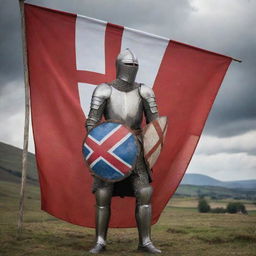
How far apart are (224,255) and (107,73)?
338cm

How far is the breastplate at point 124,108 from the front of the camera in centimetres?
571

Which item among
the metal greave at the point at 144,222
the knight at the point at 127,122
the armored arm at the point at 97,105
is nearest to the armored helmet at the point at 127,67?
the knight at the point at 127,122

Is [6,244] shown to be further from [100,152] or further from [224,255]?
[224,255]

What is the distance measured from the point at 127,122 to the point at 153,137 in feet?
1.44

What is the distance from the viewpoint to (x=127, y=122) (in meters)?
5.70

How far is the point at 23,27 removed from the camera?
6.53 meters

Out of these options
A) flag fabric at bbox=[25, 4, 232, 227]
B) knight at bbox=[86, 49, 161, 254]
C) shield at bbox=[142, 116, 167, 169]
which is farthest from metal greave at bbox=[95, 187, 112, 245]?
flag fabric at bbox=[25, 4, 232, 227]

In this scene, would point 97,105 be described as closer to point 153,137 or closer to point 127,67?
point 127,67

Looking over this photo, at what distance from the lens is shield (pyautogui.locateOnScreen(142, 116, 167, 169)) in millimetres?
5469

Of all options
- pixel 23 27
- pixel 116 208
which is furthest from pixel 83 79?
pixel 116 208

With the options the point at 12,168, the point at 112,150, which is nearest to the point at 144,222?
the point at 112,150

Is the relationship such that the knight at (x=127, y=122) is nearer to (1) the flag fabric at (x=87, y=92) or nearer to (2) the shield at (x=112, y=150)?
(2) the shield at (x=112, y=150)

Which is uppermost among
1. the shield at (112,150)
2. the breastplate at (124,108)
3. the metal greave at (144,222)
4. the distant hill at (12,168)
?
the distant hill at (12,168)

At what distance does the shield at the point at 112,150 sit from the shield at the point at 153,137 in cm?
32
